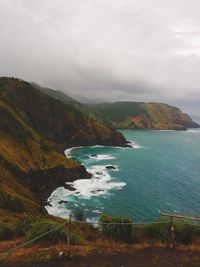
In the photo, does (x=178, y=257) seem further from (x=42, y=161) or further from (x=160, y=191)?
(x=42, y=161)

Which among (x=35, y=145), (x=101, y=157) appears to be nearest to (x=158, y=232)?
(x=35, y=145)

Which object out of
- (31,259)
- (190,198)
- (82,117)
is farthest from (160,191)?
(82,117)

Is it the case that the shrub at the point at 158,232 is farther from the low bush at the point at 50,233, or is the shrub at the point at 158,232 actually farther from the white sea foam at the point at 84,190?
the white sea foam at the point at 84,190

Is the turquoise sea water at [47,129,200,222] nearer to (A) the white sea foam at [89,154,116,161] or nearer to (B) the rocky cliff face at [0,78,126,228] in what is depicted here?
(A) the white sea foam at [89,154,116,161]

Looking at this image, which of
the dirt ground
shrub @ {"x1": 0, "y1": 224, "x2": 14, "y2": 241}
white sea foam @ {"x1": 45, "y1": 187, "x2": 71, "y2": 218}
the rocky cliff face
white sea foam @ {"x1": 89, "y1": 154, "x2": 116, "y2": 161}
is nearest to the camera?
the dirt ground

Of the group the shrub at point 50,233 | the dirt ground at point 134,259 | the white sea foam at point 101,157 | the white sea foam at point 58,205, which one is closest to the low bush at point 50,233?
the shrub at point 50,233

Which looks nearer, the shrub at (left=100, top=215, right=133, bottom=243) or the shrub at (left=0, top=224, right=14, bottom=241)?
the shrub at (left=100, top=215, right=133, bottom=243)

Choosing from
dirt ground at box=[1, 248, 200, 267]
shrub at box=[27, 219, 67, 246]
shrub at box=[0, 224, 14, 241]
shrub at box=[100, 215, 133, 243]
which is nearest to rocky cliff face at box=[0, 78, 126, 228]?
shrub at box=[0, 224, 14, 241]
